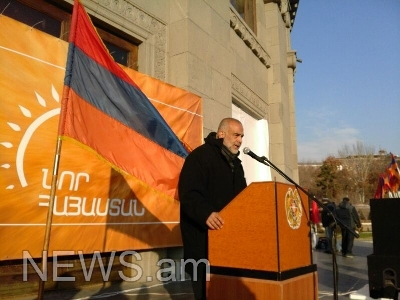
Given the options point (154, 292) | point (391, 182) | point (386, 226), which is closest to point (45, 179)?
point (154, 292)

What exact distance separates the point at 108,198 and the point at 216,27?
Result: 4.93m

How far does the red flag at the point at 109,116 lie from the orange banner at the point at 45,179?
1495 mm

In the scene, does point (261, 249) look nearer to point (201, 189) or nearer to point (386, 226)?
point (201, 189)

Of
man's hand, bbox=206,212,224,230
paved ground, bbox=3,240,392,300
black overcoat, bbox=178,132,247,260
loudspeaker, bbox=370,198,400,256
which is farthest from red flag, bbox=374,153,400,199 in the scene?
man's hand, bbox=206,212,224,230

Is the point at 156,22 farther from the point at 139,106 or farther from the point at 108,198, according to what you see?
the point at 139,106

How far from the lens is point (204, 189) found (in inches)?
128

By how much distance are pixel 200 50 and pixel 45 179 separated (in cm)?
441

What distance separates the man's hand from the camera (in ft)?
9.16

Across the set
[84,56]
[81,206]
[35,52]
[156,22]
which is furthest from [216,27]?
[84,56]

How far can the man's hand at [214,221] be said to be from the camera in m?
2.79

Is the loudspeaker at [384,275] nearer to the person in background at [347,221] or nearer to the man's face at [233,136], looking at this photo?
the man's face at [233,136]

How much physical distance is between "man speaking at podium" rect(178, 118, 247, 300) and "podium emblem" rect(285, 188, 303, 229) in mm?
484

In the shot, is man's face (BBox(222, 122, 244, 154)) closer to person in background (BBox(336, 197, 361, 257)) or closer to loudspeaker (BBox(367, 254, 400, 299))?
loudspeaker (BBox(367, 254, 400, 299))

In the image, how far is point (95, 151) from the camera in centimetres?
292
